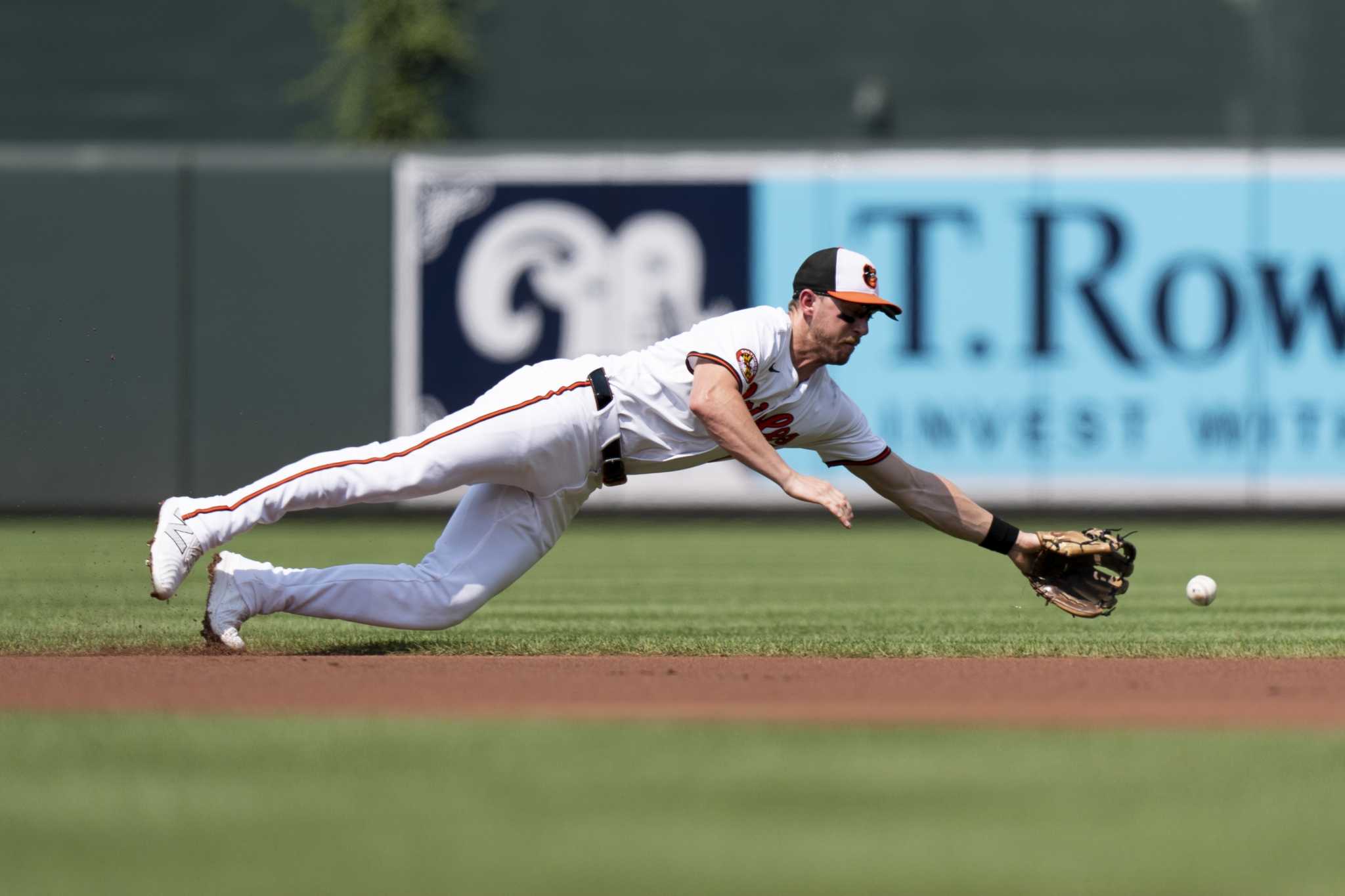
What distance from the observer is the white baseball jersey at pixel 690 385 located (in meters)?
6.25

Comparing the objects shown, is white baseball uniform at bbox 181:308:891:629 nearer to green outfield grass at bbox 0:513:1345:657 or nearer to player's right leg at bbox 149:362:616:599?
player's right leg at bbox 149:362:616:599

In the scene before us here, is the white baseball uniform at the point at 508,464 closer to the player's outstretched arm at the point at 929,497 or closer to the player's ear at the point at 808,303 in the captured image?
the player's ear at the point at 808,303

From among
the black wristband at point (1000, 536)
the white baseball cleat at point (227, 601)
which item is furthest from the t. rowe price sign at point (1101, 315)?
the white baseball cleat at point (227, 601)

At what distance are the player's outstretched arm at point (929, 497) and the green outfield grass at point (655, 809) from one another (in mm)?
2420

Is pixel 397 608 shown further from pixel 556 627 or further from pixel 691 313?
pixel 691 313

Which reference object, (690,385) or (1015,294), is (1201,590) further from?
(1015,294)

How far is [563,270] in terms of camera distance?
17.0m

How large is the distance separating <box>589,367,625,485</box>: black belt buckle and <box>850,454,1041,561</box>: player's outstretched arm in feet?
3.54

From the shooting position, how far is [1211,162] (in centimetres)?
1691

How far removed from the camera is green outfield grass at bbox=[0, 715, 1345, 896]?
3162mm

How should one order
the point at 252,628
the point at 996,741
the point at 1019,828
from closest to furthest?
the point at 1019,828
the point at 996,741
the point at 252,628

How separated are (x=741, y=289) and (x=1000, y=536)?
10.1 m

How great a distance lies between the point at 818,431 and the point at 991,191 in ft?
35.2

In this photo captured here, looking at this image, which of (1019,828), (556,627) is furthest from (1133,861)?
(556,627)
